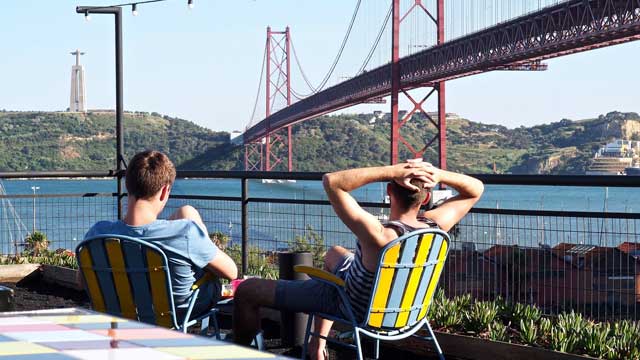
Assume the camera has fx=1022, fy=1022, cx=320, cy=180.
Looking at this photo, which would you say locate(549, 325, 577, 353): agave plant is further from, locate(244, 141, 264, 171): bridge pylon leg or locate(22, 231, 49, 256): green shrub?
locate(244, 141, 264, 171): bridge pylon leg

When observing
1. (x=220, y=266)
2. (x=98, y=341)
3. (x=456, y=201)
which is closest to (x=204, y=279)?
(x=220, y=266)

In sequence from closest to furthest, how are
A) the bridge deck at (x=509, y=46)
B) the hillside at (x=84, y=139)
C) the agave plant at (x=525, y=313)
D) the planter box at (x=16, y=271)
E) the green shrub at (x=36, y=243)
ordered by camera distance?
the agave plant at (x=525, y=313) < the planter box at (x=16, y=271) < the green shrub at (x=36, y=243) < the bridge deck at (x=509, y=46) < the hillside at (x=84, y=139)

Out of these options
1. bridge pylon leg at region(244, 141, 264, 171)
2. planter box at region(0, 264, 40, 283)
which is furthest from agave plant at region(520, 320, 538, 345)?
bridge pylon leg at region(244, 141, 264, 171)

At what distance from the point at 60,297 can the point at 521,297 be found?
10.1ft

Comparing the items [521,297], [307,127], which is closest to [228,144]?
[307,127]

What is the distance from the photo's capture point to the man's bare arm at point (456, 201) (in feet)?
11.6

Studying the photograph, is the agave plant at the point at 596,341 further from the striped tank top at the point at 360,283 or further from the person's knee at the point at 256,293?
the person's knee at the point at 256,293

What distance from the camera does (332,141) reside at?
4997 centimetres

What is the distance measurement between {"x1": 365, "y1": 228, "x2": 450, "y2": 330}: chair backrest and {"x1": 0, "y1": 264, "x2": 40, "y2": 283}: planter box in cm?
457

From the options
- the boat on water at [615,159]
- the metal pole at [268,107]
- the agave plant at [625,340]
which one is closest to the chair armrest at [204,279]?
the agave plant at [625,340]

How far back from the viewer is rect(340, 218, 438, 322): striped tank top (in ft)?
10.7

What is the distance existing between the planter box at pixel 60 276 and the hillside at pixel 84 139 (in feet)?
110

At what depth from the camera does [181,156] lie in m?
43.0

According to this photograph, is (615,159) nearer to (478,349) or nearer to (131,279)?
(478,349)
